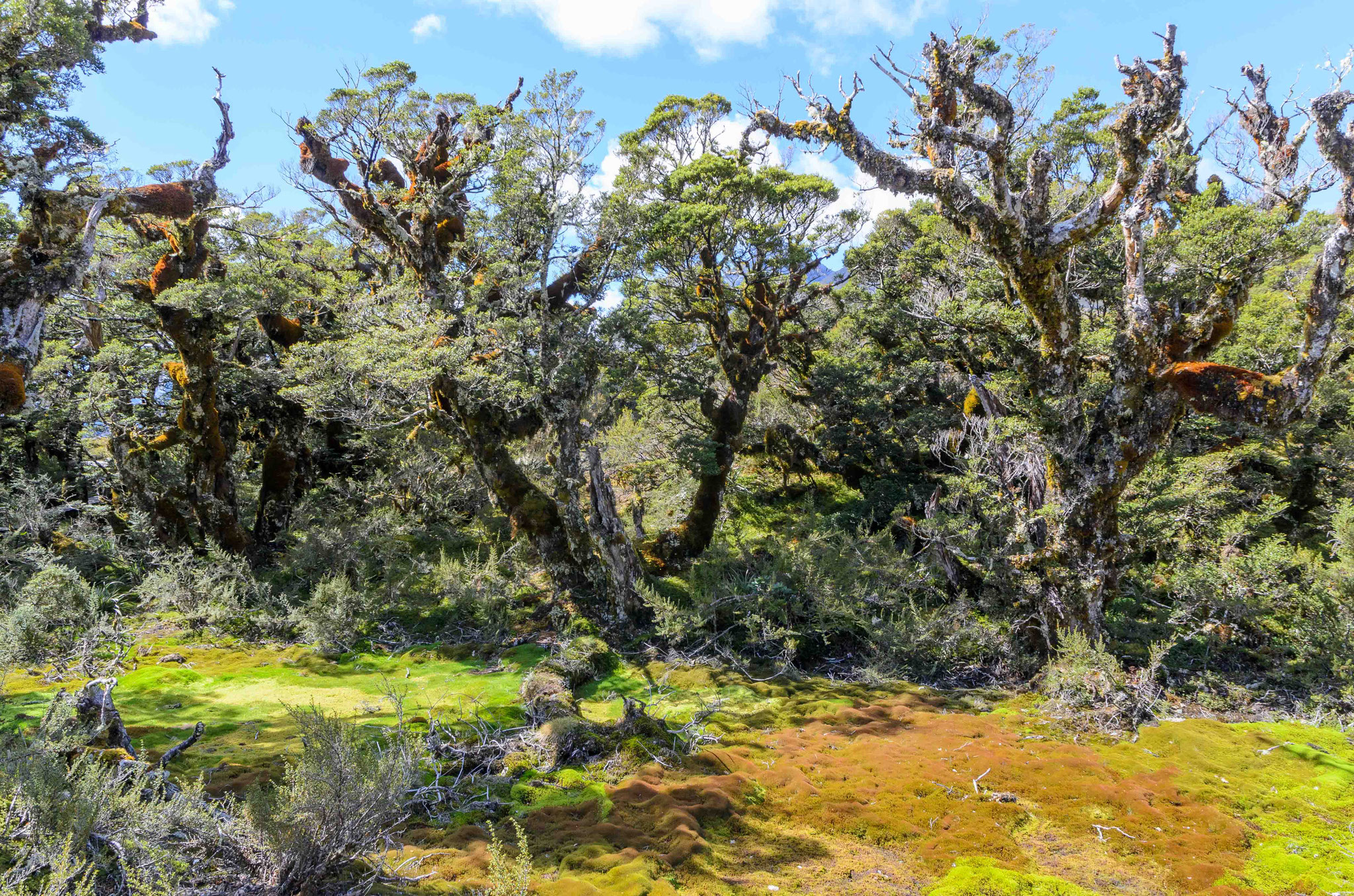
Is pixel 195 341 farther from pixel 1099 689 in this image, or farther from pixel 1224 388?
pixel 1224 388

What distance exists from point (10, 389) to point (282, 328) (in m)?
7.51

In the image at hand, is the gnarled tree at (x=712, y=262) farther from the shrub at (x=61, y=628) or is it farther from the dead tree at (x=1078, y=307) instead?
the shrub at (x=61, y=628)

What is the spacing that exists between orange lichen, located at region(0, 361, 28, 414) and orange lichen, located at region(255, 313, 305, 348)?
6933 mm

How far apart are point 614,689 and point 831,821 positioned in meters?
3.67

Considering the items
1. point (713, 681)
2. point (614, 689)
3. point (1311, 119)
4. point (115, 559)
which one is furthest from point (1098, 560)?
point (115, 559)

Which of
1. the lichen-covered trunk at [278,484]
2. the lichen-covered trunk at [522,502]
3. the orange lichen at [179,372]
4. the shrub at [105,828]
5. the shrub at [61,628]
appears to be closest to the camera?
the shrub at [105,828]

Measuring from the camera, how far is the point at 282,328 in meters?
13.0

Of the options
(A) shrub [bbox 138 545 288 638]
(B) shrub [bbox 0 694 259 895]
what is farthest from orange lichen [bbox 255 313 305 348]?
(B) shrub [bbox 0 694 259 895]

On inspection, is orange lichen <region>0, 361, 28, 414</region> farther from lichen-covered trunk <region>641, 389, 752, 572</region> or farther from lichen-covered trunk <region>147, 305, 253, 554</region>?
lichen-covered trunk <region>641, 389, 752, 572</region>

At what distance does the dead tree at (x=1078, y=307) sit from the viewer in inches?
256

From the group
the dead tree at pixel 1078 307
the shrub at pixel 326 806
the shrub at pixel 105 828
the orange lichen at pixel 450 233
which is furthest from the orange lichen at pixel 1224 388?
the orange lichen at pixel 450 233

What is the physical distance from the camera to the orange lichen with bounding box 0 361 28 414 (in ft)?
19.4

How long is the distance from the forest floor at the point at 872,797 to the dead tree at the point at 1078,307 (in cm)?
208

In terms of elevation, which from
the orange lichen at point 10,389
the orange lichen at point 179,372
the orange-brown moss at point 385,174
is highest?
the orange-brown moss at point 385,174
